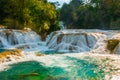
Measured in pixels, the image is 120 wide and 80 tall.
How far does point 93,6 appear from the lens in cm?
5116

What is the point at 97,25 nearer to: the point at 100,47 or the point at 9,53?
the point at 100,47

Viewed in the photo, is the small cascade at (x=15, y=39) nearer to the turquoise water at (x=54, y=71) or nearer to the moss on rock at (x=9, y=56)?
the moss on rock at (x=9, y=56)

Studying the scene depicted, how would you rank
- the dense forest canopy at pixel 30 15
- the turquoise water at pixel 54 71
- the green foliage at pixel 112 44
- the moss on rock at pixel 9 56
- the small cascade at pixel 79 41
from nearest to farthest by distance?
the turquoise water at pixel 54 71
the moss on rock at pixel 9 56
the green foliage at pixel 112 44
the small cascade at pixel 79 41
the dense forest canopy at pixel 30 15

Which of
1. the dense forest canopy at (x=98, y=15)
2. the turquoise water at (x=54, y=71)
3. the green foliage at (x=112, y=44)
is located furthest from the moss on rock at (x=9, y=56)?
the dense forest canopy at (x=98, y=15)

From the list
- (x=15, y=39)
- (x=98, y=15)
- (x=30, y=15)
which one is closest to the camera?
(x=15, y=39)

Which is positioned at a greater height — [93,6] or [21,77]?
[93,6]

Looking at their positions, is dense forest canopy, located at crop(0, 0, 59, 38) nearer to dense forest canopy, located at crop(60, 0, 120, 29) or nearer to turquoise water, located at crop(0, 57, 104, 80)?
dense forest canopy, located at crop(60, 0, 120, 29)

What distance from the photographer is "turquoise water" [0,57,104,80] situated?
1208 centimetres

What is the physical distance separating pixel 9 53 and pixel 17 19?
17.3 m

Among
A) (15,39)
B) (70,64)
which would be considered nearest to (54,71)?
(70,64)

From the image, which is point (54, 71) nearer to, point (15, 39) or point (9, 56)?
point (9, 56)

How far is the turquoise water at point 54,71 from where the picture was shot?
1208cm

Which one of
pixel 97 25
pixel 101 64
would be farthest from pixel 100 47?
pixel 97 25

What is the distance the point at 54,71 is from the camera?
1352cm
